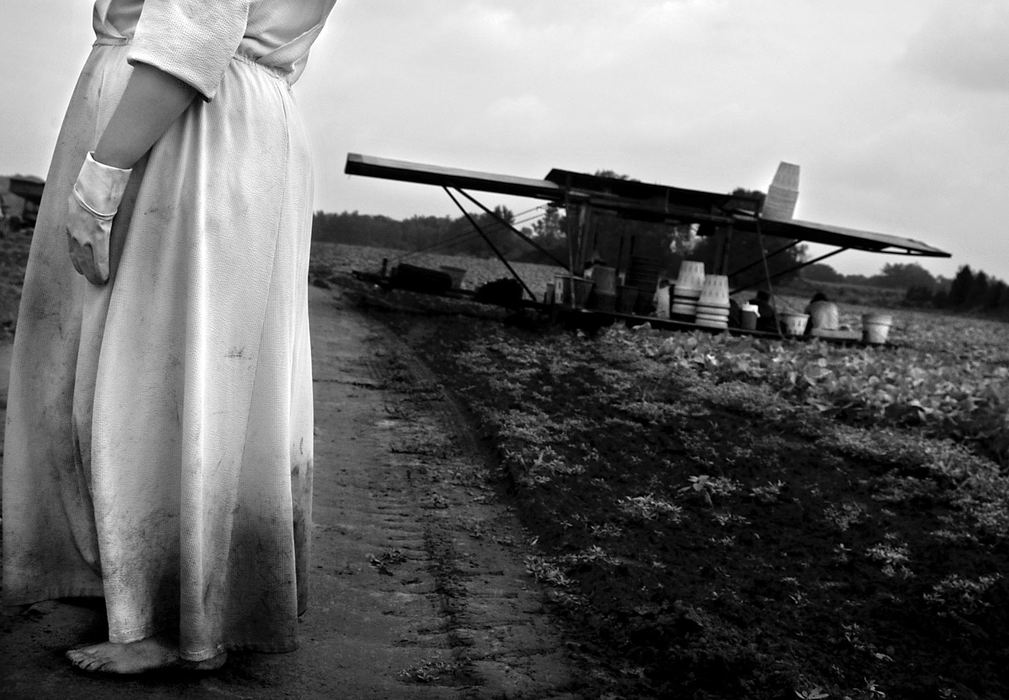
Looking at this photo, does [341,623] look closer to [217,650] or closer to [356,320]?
[217,650]

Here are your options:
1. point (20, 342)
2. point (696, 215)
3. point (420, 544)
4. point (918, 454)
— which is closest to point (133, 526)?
point (20, 342)

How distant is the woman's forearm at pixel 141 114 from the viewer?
204 centimetres

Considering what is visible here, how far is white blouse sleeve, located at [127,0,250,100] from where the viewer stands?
2000 millimetres

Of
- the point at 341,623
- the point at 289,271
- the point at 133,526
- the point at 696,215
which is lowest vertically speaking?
the point at 341,623

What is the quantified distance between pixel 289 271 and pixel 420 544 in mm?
1563

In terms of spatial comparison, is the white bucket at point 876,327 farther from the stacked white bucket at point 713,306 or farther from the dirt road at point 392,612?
the dirt road at point 392,612

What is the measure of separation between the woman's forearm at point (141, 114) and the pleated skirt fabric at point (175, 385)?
0.19 ft

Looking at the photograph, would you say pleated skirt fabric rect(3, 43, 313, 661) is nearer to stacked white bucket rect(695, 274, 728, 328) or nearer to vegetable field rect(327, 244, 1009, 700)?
vegetable field rect(327, 244, 1009, 700)

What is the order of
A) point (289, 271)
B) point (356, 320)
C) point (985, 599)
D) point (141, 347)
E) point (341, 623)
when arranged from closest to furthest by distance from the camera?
point (141, 347)
point (289, 271)
point (341, 623)
point (985, 599)
point (356, 320)

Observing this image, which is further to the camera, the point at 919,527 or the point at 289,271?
the point at 919,527

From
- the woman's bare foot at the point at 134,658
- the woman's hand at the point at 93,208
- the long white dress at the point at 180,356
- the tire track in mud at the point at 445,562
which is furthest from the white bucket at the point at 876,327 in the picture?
the woman's hand at the point at 93,208

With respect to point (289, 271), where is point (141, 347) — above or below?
below

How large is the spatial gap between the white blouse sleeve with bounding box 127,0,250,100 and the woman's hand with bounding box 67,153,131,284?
0.80 ft

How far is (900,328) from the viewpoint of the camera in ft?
70.0
